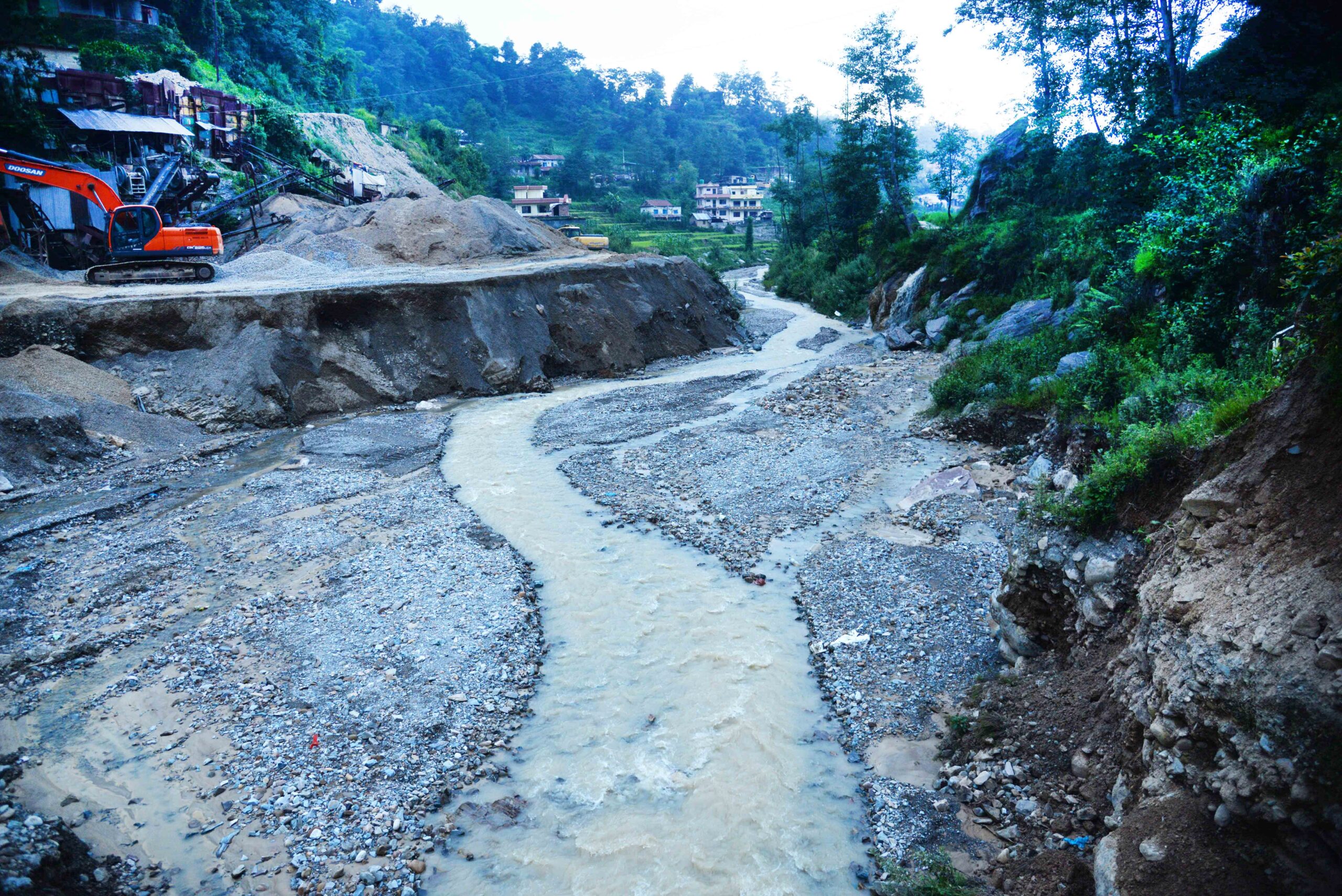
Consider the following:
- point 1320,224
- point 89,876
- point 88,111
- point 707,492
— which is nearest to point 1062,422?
point 1320,224

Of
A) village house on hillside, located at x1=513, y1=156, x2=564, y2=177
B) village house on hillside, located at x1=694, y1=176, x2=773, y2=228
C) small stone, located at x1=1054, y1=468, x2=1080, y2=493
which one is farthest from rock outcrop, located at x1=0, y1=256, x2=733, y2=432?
village house on hillside, located at x1=513, y1=156, x2=564, y2=177

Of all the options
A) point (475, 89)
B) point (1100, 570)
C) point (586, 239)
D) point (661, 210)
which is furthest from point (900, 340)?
point (475, 89)

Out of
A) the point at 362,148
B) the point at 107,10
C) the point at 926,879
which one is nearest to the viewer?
the point at 926,879

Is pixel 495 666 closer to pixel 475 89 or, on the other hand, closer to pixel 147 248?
pixel 147 248

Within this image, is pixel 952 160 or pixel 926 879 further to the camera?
pixel 952 160

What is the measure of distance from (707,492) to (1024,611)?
7.56 m

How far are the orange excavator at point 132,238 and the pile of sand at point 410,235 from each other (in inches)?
187

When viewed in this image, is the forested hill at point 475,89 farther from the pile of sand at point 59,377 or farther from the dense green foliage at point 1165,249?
the pile of sand at point 59,377

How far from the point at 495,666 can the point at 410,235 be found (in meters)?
26.7

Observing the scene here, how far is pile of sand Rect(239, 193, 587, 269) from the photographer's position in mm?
29672

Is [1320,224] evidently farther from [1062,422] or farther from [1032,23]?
[1032,23]

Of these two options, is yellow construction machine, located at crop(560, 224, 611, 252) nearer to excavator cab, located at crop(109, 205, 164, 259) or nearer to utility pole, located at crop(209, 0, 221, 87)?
utility pole, located at crop(209, 0, 221, 87)

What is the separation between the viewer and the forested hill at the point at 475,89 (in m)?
54.3

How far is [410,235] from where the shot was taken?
31.5 metres
